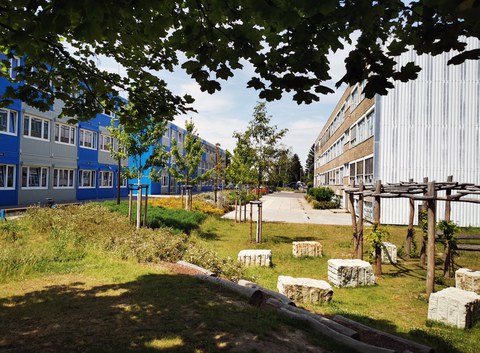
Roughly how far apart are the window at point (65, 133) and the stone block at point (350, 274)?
25.1m

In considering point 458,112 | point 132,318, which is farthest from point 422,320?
point 458,112

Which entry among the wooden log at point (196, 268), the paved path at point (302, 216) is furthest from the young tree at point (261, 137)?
the wooden log at point (196, 268)

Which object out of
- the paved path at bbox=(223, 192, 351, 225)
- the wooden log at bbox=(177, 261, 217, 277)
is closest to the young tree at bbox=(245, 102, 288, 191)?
the paved path at bbox=(223, 192, 351, 225)

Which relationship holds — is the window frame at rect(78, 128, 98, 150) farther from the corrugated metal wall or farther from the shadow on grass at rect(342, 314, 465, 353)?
the shadow on grass at rect(342, 314, 465, 353)

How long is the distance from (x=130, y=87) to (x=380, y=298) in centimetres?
719

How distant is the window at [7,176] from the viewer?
2150 centimetres

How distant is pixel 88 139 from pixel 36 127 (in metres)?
7.21

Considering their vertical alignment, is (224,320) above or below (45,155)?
below

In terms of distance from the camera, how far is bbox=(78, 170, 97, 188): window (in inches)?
1213

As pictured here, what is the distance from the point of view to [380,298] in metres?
8.27

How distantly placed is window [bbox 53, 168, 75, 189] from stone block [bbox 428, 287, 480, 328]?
2716 cm

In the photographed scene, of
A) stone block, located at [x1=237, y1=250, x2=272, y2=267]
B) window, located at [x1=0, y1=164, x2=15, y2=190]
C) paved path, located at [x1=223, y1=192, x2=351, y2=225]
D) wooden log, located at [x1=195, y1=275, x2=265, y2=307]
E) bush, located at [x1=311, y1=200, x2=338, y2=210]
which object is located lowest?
stone block, located at [x1=237, y1=250, x2=272, y2=267]

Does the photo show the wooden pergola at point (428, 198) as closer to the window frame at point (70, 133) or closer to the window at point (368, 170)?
the window at point (368, 170)

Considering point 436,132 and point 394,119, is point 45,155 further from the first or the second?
Result: point 436,132
